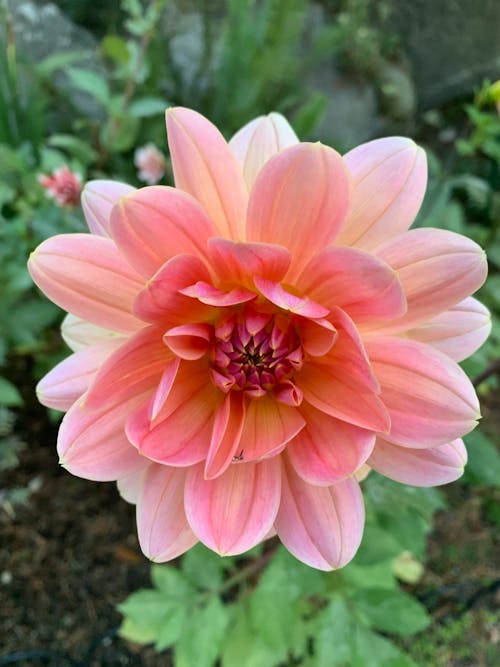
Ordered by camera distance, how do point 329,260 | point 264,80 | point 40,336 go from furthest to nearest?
point 264,80, point 40,336, point 329,260

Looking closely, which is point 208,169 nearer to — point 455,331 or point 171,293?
point 171,293

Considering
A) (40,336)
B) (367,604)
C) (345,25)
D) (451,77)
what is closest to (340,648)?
(367,604)

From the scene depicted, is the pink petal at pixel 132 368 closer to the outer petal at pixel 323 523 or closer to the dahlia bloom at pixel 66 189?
the outer petal at pixel 323 523

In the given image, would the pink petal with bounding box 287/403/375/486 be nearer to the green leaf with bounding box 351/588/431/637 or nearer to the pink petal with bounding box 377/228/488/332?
the pink petal with bounding box 377/228/488/332

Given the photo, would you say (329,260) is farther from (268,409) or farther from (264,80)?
(264,80)

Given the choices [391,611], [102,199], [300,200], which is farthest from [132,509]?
[300,200]

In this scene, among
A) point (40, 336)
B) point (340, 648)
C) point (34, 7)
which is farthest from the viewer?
point (34, 7)

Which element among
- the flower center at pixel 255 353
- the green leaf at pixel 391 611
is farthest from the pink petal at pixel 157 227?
the green leaf at pixel 391 611
